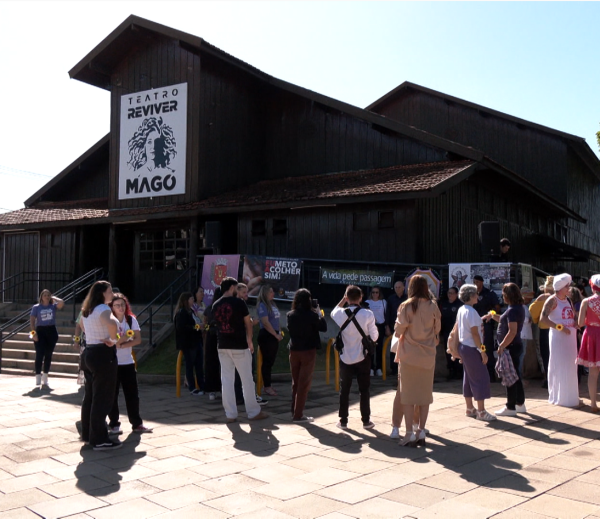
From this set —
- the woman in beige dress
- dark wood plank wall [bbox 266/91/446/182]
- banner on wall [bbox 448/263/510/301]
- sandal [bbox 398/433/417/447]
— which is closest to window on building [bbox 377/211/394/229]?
dark wood plank wall [bbox 266/91/446/182]

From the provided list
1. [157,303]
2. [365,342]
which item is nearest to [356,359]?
[365,342]

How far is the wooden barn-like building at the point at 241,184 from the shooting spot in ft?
50.9

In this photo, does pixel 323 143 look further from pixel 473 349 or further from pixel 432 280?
pixel 473 349

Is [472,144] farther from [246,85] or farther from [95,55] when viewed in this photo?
[95,55]

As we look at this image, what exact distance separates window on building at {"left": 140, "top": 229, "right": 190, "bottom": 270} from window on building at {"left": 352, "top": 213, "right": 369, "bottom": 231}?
566 cm

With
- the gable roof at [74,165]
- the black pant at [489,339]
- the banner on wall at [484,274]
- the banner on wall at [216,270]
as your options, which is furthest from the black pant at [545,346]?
the gable roof at [74,165]

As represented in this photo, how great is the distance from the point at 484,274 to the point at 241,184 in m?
9.39

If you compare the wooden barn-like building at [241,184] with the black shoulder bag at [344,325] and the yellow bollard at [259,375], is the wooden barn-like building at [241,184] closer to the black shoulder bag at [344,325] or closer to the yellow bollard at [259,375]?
the yellow bollard at [259,375]

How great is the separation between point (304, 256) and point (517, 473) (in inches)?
440

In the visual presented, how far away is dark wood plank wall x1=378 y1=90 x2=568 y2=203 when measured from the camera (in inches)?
965

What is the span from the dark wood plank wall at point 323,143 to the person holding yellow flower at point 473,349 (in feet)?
30.6

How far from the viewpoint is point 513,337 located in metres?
7.95

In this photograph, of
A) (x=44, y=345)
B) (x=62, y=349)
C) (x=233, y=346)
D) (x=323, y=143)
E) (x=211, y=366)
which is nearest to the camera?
(x=233, y=346)

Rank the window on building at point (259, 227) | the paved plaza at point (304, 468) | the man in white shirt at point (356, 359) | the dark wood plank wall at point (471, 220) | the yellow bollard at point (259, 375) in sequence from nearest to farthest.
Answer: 1. the paved plaza at point (304, 468)
2. the man in white shirt at point (356, 359)
3. the yellow bollard at point (259, 375)
4. the dark wood plank wall at point (471, 220)
5. the window on building at point (259, 227)
